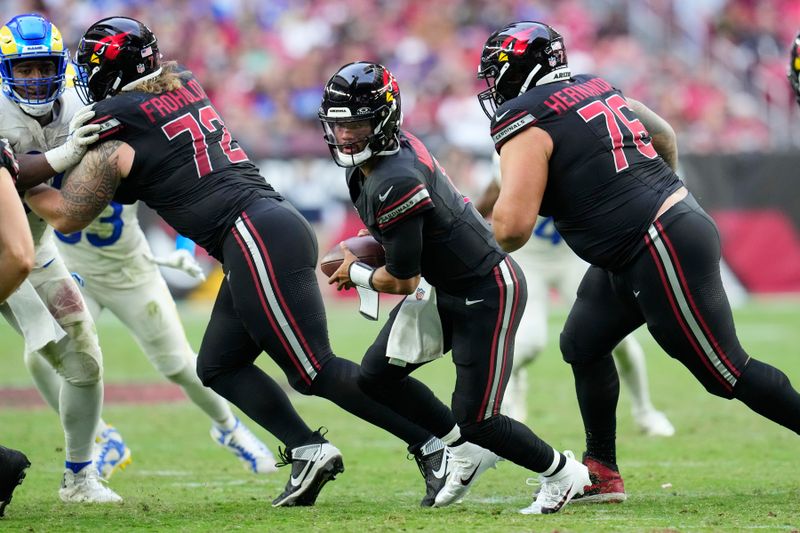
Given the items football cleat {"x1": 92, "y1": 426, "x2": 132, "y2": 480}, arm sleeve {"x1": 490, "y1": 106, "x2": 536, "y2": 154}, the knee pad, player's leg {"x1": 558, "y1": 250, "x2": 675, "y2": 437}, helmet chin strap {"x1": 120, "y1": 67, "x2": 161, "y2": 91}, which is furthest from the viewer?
player's leg {"x1": 558, "y1": 250, "x2": 675, "y2": 437}

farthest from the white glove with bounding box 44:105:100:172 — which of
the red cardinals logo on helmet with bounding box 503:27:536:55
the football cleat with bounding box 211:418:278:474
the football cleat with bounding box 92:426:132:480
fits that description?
the football cleat with bounding box 211:418:278:474

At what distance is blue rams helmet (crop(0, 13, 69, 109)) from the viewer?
16.1 ft

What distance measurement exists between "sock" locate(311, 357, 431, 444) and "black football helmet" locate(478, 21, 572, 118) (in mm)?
1177

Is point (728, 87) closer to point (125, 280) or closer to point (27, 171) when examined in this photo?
point (125, 280)

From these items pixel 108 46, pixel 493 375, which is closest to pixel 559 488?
pixel 493 375

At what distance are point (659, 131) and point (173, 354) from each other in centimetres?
270

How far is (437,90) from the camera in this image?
47.9 ft

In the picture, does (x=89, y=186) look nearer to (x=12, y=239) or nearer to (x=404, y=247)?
(x=12, y=239)

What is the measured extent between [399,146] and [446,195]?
261 mm

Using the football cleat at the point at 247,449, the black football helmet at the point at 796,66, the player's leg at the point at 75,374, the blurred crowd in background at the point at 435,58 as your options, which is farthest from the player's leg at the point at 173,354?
the blurred crowd in background at the point at 435,58

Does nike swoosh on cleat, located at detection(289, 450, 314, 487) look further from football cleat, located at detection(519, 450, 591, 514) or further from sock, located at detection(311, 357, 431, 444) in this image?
football cleat, located at detection(519, 450, 591, 514)

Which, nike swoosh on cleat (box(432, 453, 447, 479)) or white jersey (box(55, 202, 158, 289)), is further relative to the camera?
white jersey (box(55, 202, 158, 289))

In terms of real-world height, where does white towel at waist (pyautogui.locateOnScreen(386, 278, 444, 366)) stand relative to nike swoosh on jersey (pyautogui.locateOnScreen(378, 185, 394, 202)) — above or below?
below

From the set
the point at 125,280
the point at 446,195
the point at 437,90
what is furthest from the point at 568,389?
the point at 437,90
